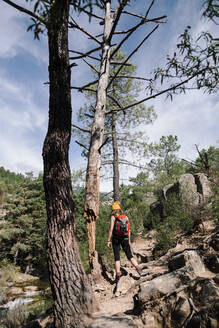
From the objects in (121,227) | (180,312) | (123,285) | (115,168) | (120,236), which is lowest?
(123,285)

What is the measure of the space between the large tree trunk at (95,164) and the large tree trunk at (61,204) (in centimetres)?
166

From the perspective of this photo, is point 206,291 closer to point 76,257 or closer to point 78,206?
point 76,257

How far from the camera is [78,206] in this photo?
54.6 ft

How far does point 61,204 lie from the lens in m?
2.68

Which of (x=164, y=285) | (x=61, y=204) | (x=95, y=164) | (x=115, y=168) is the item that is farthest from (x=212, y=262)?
(x=115, y=168)

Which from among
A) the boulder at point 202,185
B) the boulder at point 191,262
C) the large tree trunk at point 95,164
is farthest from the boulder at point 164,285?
the boulder at point 202,185

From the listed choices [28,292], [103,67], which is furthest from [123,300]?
[28,292]

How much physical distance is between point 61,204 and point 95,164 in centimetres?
207

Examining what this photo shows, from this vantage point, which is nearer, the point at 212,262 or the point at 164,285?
the point at 164,285

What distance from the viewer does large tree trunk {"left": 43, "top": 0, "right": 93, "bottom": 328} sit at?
8.15 ft

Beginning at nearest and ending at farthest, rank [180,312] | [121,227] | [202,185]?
[180,312] → [121,227] → [202,185]

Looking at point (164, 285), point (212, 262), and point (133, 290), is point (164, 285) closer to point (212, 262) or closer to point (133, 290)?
point (212, 262)

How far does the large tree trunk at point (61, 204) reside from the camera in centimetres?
248

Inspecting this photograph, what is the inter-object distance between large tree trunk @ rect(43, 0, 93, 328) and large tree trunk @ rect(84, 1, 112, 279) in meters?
1.66
